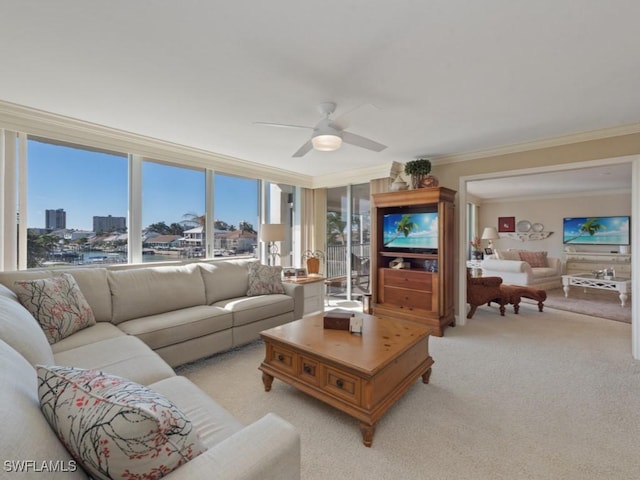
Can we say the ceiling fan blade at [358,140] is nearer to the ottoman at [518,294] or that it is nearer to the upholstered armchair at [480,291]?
the upholstered armchair at [480,291]

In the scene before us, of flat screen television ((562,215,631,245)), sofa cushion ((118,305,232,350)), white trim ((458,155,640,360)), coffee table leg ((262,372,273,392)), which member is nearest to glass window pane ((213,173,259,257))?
sofa cushion ((118,305,232,350))

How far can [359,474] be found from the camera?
1.54 metres

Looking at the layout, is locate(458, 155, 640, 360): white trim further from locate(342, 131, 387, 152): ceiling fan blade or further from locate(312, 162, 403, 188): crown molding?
locate(342, 131, 387, 152): ceiling fan blade

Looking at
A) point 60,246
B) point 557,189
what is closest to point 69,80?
point 60,246

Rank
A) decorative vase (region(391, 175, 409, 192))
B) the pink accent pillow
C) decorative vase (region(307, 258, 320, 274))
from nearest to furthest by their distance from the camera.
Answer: decorative vase (region(391, 175, 409, 192)), decorative vase (region(307, 258, 320, 274)), the pink accent pillow

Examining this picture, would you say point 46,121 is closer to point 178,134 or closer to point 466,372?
point 178,134

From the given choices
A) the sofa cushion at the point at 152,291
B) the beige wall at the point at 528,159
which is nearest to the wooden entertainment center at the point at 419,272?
the beige wall at the point at 528,159

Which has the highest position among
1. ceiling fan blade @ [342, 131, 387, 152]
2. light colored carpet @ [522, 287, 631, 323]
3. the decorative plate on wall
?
ceiling fan blade @ [342, 131, 387, 152]

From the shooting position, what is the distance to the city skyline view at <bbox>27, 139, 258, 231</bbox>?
114 inches

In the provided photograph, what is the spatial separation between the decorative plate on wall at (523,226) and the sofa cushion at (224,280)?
26.6 feet

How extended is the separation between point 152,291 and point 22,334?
4.87 ft

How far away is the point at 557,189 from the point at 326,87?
752 centimetres

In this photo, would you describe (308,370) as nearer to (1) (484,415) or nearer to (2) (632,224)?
(1) (484,415)

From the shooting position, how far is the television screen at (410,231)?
3904 millimetres
